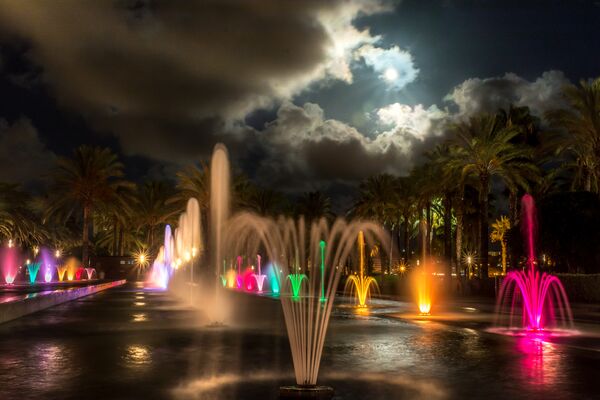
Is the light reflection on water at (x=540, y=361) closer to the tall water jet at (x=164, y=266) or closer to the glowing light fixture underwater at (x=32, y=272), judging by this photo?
the tall water jet at (x=164, y=266)

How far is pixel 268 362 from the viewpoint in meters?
9.66

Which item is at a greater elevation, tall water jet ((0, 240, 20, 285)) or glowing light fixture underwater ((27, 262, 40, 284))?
tall water jet ((0, 240, 20, 285))

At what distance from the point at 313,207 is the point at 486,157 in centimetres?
3440

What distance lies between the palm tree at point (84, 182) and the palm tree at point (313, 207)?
71.2 feet

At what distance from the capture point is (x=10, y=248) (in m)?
58.1

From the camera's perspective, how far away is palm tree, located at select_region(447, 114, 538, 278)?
124ft

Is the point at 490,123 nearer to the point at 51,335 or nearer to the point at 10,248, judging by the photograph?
the point at 51,335

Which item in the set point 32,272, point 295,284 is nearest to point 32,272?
point 32,272

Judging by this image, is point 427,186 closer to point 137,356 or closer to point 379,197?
point 379,197

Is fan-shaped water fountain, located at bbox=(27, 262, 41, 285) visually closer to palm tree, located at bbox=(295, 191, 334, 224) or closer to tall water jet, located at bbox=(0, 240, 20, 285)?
tall water jet, located at bbox=(0, 240, 20, 285)

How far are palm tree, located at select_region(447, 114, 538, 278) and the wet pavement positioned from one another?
935 inches

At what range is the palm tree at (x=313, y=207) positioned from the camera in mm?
70625

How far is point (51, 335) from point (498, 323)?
36.3ft

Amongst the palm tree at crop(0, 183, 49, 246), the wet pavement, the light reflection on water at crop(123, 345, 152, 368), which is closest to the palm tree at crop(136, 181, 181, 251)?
the palm tree at crop(0, 183, 49, 246)
